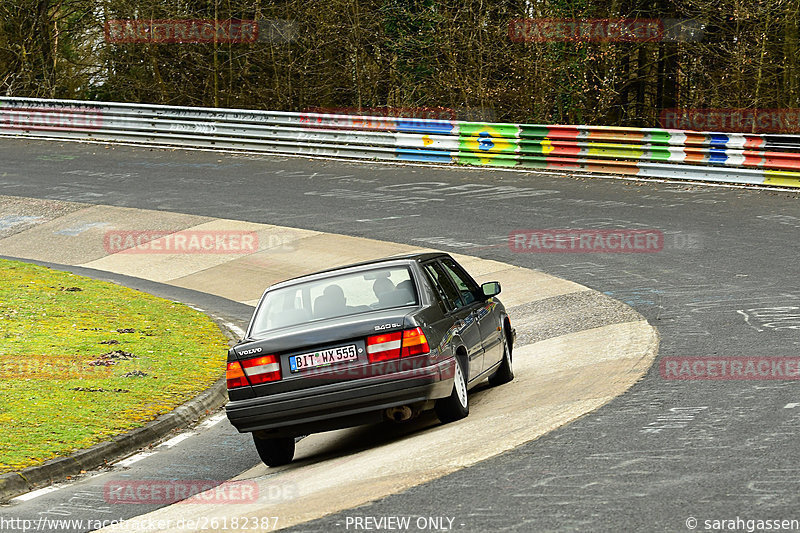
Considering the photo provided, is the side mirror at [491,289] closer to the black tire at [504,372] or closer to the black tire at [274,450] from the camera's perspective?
the black tire at [504,372]

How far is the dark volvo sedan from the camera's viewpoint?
25.4ft

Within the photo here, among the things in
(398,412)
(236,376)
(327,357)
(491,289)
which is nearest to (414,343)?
(398,412)

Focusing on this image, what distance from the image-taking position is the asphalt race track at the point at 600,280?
574cm

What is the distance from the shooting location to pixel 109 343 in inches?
500

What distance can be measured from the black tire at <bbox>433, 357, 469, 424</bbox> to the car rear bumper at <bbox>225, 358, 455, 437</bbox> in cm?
29

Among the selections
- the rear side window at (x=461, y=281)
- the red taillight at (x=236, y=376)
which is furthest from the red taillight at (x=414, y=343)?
the rear side window at (x=461, y=281)

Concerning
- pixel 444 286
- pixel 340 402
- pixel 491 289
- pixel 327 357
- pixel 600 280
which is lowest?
pixel 600 280

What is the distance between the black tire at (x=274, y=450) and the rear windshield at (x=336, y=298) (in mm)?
855

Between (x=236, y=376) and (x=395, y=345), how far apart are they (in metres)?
1.23

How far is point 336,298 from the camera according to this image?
8.53 meters

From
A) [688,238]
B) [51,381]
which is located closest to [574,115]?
[688,238]

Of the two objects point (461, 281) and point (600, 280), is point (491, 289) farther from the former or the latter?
point (600, 280)

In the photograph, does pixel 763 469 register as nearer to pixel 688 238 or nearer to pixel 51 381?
pixel 51 381

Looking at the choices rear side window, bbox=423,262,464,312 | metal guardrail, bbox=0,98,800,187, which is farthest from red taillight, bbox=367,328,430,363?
metal guardrail, bbox=0,98,800,187
